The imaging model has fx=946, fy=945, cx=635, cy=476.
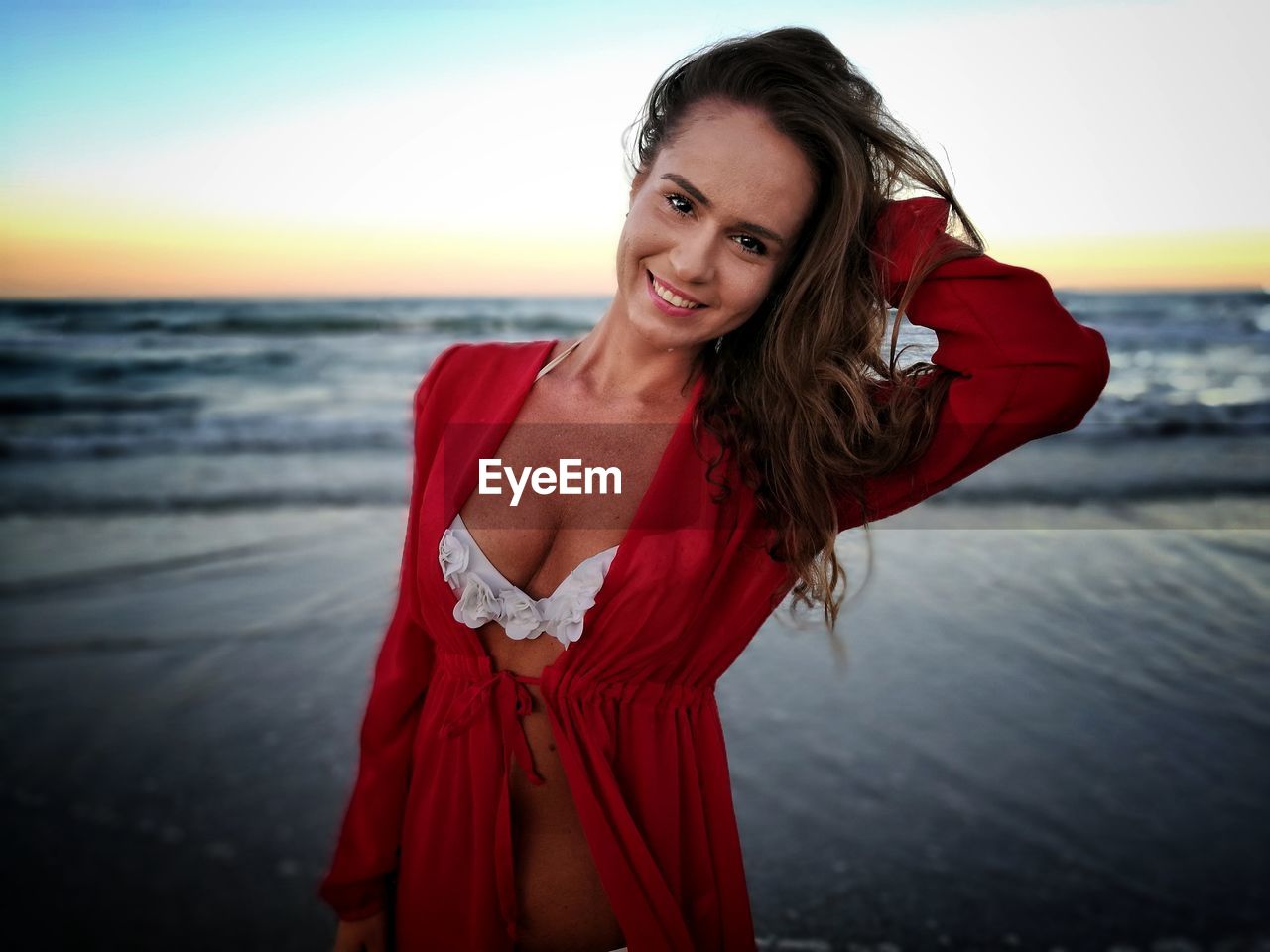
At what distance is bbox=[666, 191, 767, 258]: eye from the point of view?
164cm

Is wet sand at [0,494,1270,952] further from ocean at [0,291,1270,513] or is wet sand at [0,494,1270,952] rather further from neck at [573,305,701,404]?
neck at [573,305,701,404]

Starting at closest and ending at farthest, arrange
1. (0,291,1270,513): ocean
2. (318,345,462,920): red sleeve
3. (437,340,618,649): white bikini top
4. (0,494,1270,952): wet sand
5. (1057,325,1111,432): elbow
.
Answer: (1057,325,1111,432): elbow < (437,340,618,649): white bikini top < (318,345,462,920): red sleeve < (0,494,1270,952): wet sand < (0,291,1270,513): ocean

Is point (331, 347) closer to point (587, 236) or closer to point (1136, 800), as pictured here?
point (587, 236)

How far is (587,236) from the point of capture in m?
12.9

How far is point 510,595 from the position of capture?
5.44ft

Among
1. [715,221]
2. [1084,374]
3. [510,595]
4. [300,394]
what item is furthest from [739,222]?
[300,394]

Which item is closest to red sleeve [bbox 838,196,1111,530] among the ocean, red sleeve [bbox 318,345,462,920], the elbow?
the elbow

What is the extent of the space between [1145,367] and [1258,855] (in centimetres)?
1049

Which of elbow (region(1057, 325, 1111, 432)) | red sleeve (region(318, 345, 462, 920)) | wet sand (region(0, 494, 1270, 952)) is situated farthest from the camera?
wet sand (region(0, 494, 1270, 952))

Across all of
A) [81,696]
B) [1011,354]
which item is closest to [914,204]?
[1011,354]

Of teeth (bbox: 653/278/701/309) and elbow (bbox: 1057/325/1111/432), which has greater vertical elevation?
teeth (bbox: 653/278/701/309)

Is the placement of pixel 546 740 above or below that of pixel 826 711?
above

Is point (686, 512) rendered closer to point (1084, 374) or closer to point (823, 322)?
point (823, 322)

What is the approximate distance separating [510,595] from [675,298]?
1.96ft
